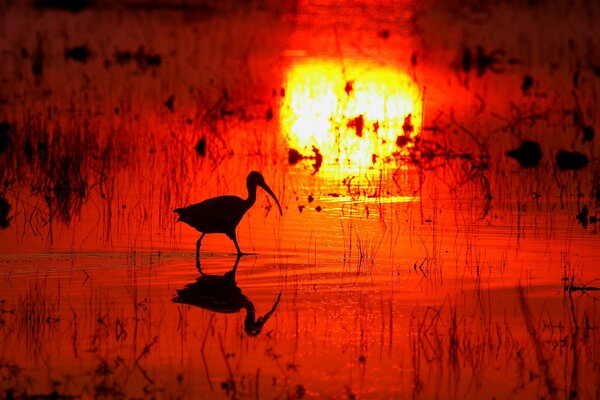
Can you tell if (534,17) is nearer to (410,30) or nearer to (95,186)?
(410,30)

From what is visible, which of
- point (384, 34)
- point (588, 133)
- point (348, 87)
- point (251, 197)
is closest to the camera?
point (251, 197)

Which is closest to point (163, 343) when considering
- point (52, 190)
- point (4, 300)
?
point (4, 300)

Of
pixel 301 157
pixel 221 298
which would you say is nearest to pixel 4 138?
pixel 301 157

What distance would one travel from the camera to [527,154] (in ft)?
59.3

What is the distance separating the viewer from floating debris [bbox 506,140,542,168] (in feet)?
58.3

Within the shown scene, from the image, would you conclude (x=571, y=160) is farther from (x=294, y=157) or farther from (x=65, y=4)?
(x=65, y=4)

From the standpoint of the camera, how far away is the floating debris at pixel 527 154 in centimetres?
1778

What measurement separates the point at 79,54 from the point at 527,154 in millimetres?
10897

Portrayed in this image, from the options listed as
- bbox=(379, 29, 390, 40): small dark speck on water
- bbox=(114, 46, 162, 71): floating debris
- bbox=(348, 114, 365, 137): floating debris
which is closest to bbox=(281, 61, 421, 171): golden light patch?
bbox=(348, 114, 365, 137): floating debris

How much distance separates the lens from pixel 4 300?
9.73 m

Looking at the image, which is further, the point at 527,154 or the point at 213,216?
the point at 527,154

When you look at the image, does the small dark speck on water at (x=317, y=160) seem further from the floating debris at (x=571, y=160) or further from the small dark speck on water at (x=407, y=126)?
the floating debris at (x=571, y=160)

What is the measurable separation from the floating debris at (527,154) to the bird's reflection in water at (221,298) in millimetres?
7560

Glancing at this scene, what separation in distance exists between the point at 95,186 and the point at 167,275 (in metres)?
5.38
